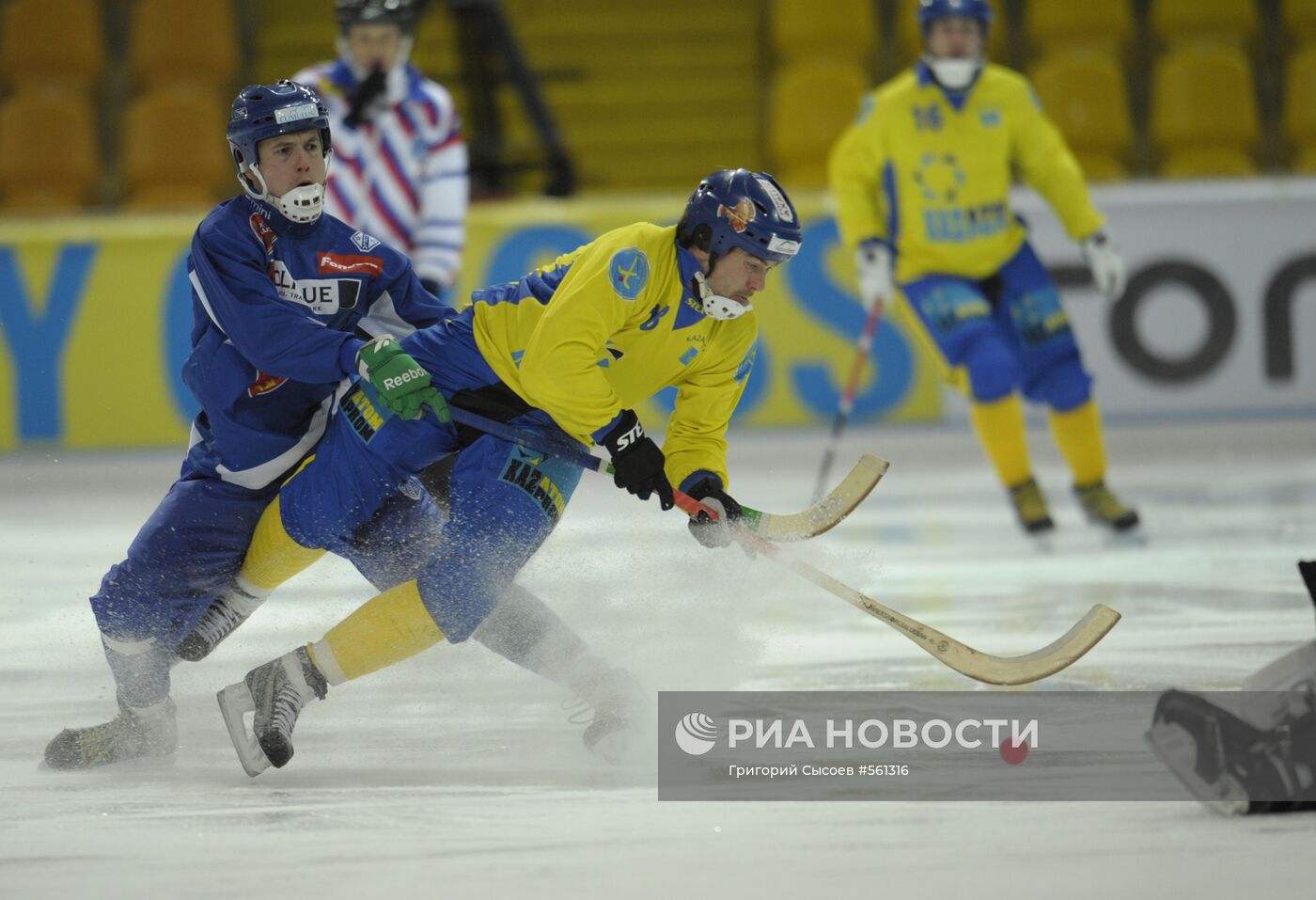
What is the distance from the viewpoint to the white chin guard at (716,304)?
129 inches

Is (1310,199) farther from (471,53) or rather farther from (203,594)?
(203,594)

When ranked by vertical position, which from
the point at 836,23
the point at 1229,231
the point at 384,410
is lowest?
the point at 1229,231

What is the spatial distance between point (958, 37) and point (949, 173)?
446mm

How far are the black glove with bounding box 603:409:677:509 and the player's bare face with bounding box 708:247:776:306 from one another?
0.94 ft

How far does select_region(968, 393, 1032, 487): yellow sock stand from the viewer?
5.94 metres

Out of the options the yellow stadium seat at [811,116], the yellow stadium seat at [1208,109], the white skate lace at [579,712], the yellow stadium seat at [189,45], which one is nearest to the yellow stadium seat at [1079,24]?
the yellow stadium seat at [1208,109]

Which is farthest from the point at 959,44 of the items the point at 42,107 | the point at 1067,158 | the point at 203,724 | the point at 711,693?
the point at 42,107

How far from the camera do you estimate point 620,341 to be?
3.38m

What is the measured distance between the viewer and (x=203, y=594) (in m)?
3.52

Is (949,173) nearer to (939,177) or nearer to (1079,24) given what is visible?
(939,177)

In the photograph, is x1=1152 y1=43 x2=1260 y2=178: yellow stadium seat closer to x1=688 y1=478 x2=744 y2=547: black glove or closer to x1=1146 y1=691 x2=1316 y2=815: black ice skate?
x1=688 y1=478 x2=744 y2=547: black glove

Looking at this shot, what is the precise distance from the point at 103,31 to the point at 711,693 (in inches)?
351

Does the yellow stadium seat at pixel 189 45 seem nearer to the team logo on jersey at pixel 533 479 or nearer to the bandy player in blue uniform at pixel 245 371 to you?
the bandy player in blue uniform at pixel 245 371

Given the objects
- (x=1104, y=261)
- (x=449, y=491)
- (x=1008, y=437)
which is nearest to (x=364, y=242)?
(x=449, y=491)
